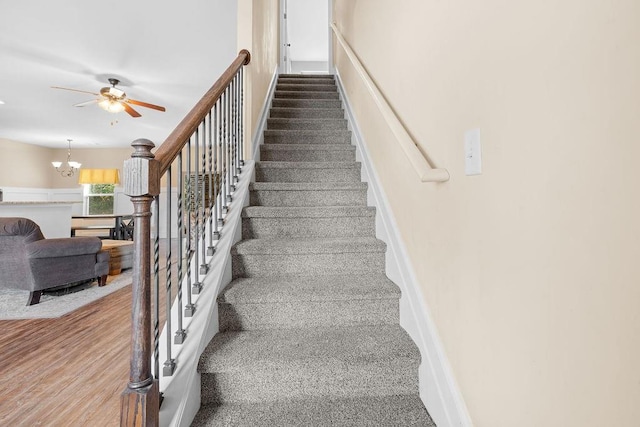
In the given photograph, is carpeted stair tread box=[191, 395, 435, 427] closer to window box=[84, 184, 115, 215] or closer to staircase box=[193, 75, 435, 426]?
staircase box=[193, 75, 435, 426]

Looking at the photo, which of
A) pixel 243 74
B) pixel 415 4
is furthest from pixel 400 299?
pixel 243 74

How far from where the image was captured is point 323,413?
3.70ft

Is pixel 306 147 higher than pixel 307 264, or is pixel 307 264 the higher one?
pixel 306 147

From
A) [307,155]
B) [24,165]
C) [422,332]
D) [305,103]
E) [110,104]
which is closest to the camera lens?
[422,332]

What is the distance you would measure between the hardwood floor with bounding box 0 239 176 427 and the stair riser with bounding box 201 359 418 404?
0.50 meters

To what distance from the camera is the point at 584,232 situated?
60cm

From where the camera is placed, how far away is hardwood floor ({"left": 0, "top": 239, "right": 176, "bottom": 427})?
1325 millimetres

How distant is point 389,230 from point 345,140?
4.48ft

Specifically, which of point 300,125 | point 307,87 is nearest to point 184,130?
point 300,125

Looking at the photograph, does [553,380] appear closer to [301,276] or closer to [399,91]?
[301,276]

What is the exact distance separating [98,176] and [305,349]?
8.60m

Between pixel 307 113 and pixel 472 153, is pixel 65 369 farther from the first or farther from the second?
pixel 307 113

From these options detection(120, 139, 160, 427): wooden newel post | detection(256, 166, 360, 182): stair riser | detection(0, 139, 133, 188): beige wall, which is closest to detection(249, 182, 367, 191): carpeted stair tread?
detection(256, 166, 360, 182): stair riser

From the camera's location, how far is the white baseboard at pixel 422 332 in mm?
1041
